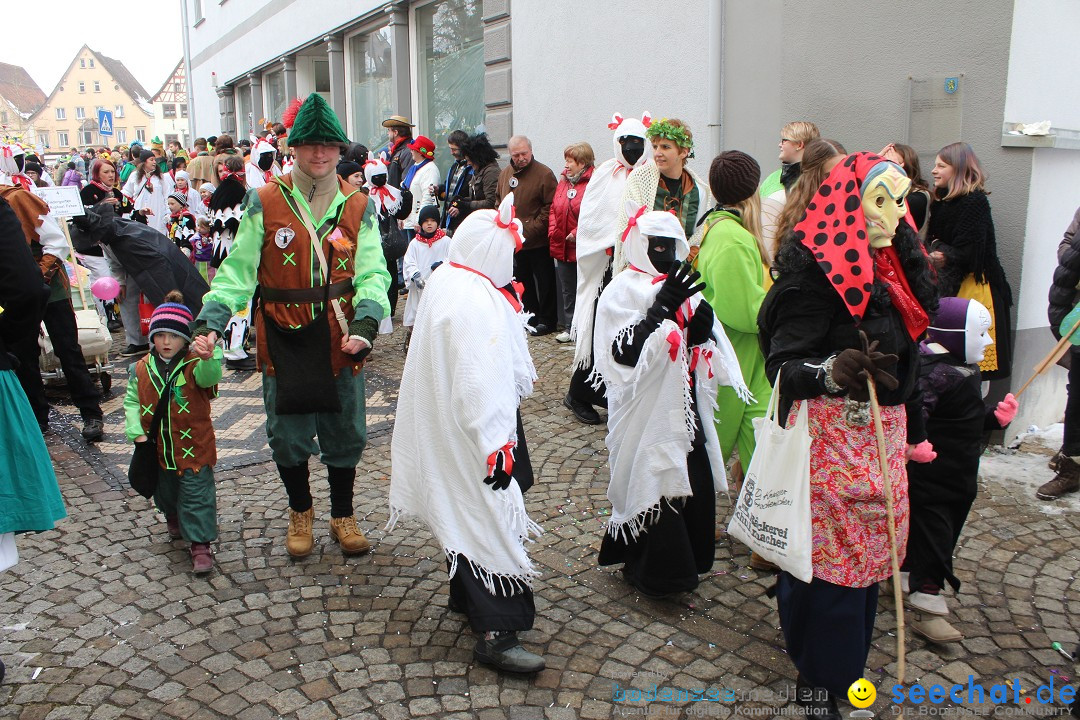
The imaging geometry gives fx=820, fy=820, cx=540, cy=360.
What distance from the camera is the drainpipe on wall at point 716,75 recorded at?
6.99m

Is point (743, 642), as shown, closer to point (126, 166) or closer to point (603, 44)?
point (603, 44)

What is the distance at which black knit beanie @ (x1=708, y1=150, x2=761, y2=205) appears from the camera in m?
3.99

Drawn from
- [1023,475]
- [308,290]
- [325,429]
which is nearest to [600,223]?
[308,290]

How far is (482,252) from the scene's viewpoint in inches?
121

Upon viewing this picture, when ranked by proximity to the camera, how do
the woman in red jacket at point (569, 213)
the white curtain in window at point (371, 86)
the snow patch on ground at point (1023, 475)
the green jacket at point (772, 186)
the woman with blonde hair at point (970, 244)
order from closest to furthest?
the snow patch on ground at point (1023, 475)
the woman with blonde hair at point (970, 244)
the green jacket at point (772, 186)
the woman in red jacket at point (569, 213)
the white curtain in window at point (371, 86)

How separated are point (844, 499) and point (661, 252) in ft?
4.19

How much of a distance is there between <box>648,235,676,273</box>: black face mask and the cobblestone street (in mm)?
1470

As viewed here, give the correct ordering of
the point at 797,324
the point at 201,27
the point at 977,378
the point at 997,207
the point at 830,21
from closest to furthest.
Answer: the point at 797,324, the point at 977,378, the point at 997,207, the point at 830,21, the point at 201,27

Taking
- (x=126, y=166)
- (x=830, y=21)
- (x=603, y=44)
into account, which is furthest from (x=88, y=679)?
(x=126, y=166)

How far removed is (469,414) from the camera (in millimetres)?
2861

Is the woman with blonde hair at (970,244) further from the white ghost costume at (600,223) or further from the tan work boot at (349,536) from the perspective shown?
the tan work boot at (349,536)

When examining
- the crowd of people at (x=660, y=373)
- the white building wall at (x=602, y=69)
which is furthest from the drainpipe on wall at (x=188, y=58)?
the crowd of people at (x=660, y=373)

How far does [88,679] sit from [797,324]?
2921 millimetres

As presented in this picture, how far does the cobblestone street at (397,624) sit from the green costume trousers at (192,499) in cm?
20
